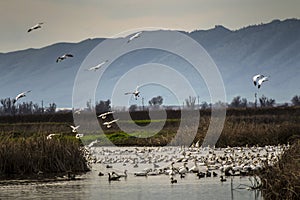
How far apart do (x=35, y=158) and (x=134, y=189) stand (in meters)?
7.58

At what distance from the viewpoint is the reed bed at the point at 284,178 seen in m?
21.3

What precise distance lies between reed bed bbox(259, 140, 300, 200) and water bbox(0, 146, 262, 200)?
7.02 ft

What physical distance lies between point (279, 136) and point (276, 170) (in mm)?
30177

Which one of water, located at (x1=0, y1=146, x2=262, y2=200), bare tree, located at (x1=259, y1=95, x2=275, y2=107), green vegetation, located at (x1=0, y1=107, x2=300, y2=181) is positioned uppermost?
bare tree, located at (x1=259, y1=95, x2=275, y2=107)

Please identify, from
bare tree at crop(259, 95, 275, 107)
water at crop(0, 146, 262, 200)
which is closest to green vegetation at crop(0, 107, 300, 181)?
water at crop(0, 146, 262, 200)

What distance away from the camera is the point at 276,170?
906 inches

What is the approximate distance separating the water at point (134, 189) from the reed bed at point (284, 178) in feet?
7.02

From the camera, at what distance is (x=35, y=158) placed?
121 ft

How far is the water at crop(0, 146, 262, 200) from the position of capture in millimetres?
28250

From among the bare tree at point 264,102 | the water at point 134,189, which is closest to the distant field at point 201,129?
the water at point 134,189

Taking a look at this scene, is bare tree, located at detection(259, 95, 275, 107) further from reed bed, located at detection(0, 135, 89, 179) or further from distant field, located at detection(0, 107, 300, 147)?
reed bed, located at detection(0, 135, 89, 179)

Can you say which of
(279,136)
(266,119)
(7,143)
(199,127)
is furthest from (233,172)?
(266,119)

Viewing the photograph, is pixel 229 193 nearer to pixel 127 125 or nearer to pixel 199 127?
pixel 199 127

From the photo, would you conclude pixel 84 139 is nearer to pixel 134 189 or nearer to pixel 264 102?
pixel 134 189
